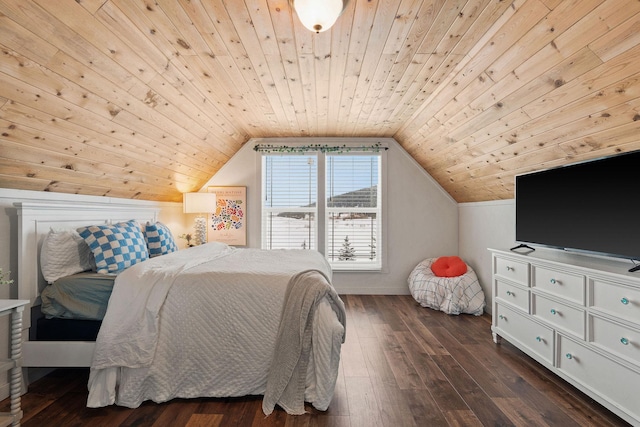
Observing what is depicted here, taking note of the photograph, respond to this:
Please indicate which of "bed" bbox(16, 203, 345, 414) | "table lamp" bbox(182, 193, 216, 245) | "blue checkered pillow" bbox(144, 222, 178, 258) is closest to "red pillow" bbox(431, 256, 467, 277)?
"bed" bbox(16, 203, 345, 414)

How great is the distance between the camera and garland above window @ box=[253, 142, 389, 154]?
16.2 ft

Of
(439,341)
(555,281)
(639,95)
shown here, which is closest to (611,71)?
(639,95)

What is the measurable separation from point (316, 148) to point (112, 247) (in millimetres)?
3026

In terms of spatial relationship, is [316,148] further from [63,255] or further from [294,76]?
[63,255]

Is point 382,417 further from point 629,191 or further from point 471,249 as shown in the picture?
point 471,249

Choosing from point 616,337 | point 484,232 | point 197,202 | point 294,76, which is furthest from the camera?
point 197,202

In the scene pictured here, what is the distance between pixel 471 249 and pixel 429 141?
151cm

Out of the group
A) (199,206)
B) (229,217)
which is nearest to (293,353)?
(199,206)

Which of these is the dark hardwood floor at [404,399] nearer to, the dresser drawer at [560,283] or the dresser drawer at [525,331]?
the dresser drawer at [525,331]

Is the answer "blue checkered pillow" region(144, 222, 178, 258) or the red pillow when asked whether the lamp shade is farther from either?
the red pillow

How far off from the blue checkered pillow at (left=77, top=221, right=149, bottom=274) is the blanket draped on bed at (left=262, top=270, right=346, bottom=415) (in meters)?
1.25

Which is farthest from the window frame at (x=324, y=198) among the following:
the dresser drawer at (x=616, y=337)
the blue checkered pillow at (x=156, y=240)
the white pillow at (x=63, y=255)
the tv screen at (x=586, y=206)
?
the dresser drawer at (x=616, y=337)

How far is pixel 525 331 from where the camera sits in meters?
2.71

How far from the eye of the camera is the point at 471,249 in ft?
15.0
